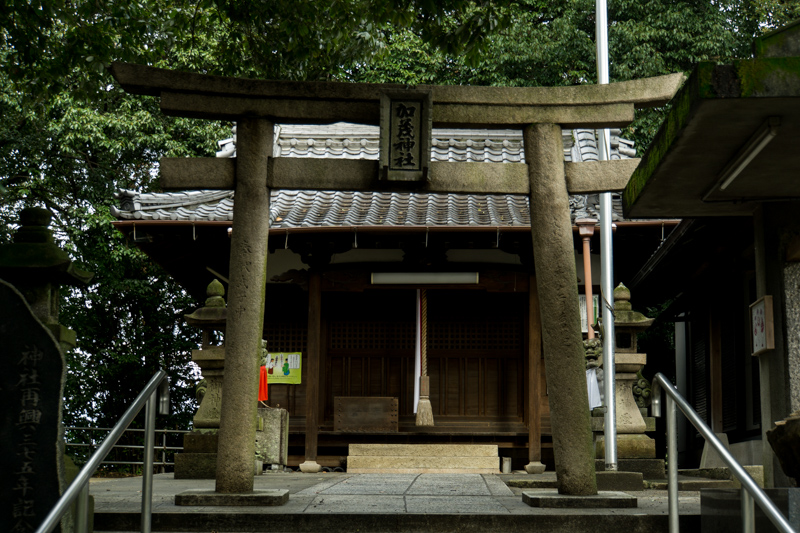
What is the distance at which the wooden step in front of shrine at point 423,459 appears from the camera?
12922 millimetres

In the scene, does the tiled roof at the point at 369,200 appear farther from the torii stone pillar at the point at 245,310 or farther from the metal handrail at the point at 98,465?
the metal handrail at the point at 98,465

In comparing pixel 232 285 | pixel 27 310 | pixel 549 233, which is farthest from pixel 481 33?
pixel 27 310

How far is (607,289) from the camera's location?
1055 centimetres

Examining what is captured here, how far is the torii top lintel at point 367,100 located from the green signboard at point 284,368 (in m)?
7.95

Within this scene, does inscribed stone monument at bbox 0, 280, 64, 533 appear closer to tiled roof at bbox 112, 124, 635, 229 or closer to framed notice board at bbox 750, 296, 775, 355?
framed notice board at bbox 750, 296, 775, 355

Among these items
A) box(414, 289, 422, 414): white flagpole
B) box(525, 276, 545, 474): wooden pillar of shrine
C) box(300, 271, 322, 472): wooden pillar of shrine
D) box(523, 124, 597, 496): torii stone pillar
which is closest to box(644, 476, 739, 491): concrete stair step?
box(523, 124, 597, 496): torii stone pillar

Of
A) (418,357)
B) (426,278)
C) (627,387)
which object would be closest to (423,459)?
(418,357)

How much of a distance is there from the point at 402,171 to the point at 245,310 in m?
1.70

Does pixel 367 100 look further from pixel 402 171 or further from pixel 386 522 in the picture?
pixel 386 522

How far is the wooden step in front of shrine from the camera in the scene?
1292 centimetres

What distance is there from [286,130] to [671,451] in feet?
42.2

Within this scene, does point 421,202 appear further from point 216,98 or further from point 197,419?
point 216,98

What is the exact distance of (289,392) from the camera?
1462 cm

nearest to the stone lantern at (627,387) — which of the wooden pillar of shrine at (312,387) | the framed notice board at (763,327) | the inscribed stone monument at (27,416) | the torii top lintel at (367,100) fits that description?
the framed notice board at (763,327)
